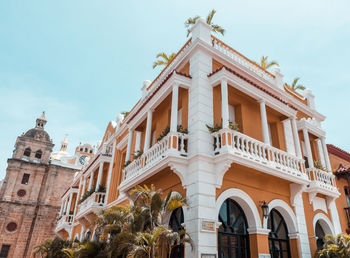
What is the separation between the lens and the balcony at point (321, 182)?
10734mm

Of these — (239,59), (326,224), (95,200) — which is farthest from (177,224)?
(95,200)

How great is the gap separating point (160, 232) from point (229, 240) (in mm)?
2996

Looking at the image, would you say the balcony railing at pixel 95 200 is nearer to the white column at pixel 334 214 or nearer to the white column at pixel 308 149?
the white column at pixel 308 149

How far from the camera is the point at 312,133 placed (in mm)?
12875

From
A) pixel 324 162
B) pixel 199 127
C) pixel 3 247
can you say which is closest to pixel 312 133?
pixel 324 162

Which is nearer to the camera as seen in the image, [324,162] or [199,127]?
[199,127]

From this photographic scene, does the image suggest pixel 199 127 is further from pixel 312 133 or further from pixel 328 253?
pixel 312 133

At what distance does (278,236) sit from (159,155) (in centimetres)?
532

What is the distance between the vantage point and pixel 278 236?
380 inches

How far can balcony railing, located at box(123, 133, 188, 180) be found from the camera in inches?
330

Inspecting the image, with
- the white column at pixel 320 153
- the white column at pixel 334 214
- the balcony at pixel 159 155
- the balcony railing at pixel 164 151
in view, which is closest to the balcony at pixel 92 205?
the balcony at pixel 159 155

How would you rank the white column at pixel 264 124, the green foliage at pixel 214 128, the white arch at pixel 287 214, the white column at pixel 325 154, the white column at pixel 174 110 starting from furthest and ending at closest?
the white column at pixel 325 154, the white arch at pixel 287 214, the white column at pixel 264 124, the white column at pixel 174 110, the green foliage at pixel 214 128

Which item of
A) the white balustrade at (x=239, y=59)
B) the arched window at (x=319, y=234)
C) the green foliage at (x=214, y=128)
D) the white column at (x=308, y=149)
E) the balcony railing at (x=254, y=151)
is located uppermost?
the white balustrade at (x=239, y=59)

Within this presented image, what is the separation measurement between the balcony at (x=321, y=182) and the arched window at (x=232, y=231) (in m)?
3.79
